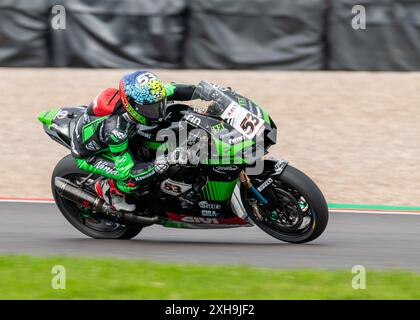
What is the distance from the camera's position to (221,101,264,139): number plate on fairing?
7398 millimetres

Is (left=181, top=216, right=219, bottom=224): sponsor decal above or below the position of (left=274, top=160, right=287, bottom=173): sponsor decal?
below

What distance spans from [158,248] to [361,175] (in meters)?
3.59

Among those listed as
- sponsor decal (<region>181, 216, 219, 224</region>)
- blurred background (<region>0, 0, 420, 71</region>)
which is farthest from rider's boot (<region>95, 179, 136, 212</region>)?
blurred background (<region>0, 0, 420, 71</region>)

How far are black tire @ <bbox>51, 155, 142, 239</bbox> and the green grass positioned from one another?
3.59 feet

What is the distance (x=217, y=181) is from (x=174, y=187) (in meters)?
0.38

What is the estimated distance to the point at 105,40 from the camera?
14047mm

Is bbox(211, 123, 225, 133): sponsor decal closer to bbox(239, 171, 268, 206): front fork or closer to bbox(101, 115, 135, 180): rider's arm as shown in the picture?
bbox(239, 171, 268, 206): front fork

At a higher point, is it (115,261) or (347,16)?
(347,16)

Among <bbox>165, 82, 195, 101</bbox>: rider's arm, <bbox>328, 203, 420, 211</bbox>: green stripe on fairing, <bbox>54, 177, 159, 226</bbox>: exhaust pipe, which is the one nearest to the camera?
<bbox>165, 82, 195, 101</bbox>: rider's arm

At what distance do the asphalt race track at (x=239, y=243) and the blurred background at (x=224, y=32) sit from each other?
4793mm

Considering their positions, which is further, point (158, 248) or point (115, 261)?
point (158, 248)
